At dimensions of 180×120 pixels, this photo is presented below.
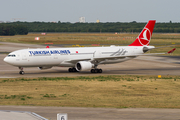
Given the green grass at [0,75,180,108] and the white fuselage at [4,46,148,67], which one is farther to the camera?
the white fuselage at [4,46,148,67]

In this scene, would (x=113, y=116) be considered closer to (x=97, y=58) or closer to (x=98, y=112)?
(x=98, y=112)

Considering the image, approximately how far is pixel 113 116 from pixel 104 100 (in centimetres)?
606

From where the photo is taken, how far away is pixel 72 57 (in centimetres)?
4591

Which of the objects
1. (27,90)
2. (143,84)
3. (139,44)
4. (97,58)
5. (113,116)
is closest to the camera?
(113,116)

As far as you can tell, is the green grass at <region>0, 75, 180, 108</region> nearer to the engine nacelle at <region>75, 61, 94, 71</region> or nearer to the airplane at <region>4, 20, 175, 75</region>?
the airplane at <region>4, 20, 175, 75</region>

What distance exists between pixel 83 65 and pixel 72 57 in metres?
2.67

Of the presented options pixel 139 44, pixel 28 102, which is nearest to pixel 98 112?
pixel 28 102

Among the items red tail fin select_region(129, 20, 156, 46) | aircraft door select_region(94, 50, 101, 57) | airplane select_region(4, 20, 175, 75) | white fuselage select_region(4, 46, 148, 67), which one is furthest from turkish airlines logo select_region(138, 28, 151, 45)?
aircraft door select_region(94, 50, 101, 57)

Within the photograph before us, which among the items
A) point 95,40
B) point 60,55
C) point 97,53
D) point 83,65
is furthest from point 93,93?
point 95,40

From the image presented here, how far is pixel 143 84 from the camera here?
34.6m

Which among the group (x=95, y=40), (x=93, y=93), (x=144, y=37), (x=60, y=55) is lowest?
(x=93, y=93)

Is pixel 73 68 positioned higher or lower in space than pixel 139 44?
lower

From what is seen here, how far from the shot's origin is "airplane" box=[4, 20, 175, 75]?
140ft

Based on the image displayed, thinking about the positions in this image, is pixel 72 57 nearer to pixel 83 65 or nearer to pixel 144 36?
pixel 83 65
